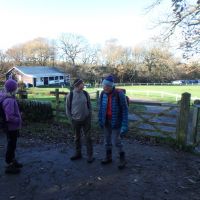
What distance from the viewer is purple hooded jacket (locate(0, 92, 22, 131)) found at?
17.8 ft

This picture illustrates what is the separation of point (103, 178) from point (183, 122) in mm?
3383

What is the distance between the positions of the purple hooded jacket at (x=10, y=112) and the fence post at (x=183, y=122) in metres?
4.37

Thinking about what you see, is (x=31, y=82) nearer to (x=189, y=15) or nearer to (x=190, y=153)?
(x=189, y=15)

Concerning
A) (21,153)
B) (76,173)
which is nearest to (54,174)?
(76,173)

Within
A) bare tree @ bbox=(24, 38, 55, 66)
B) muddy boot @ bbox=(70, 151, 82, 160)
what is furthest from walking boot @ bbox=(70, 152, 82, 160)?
bare tree @ bbox=(24, 38, 55, 66)

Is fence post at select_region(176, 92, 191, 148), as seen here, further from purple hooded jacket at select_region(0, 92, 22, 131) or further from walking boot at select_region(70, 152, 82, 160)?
purple hooded jacket at select_region(0, 92, 22, 131)

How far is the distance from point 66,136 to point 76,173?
3579 millimetres

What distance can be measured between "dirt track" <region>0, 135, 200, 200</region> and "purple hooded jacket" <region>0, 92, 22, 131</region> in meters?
0.98

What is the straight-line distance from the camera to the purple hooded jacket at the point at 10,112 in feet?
17.8

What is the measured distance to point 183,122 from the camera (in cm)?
779

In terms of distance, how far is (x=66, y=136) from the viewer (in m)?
9.18

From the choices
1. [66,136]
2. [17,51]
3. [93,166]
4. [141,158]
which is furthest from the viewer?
[17,51]

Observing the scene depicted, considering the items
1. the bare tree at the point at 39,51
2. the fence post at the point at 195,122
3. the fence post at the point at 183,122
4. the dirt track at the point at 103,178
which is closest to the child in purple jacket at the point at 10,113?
the dirt track at the point at 103,178

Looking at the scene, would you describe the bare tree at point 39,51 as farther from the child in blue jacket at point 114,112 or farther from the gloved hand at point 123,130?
the gloved hand at point 123,130
